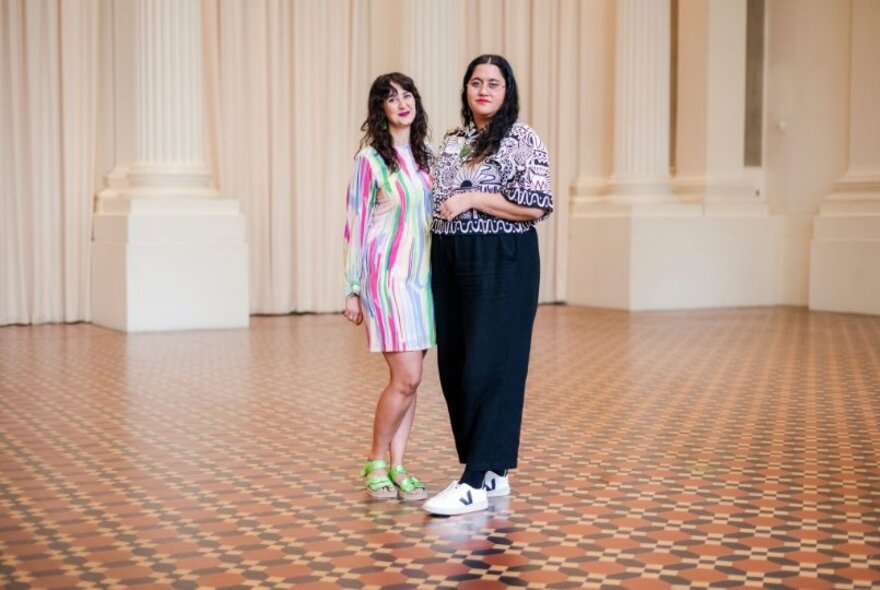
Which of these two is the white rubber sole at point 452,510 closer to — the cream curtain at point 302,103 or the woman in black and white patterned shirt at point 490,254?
the woman in black and white patterned shirt at point 490,254

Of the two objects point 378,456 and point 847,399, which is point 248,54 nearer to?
point 847,399

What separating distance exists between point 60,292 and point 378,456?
8.23 meters

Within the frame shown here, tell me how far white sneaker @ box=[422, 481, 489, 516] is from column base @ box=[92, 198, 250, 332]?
706 cm

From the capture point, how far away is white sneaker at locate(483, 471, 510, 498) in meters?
4.77

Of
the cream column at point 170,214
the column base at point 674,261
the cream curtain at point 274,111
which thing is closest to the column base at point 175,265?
the cream column at point 170,214

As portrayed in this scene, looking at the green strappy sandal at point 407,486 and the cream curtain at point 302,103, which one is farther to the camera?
the cream curtain at point 302,103

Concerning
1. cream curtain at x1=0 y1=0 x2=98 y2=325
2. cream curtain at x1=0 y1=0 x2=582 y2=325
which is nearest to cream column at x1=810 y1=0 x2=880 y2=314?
cream curtain at x1=0 y1=0 x2=582 y2=325

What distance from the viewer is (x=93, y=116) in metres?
12.3

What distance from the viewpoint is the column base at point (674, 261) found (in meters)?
13.6

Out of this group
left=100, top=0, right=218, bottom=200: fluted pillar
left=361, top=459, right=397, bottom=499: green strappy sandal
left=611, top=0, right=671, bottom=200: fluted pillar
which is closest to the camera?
left=361, top=459, right=397, bottom=499: green strappy sandal

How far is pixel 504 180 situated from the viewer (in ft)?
14.5

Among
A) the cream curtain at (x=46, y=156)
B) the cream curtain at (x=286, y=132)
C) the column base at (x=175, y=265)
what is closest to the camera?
the column base at (x=175, y=265)

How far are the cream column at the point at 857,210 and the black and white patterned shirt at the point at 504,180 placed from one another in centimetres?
947

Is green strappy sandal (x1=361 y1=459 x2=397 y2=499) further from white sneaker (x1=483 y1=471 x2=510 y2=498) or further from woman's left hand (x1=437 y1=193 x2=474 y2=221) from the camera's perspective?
woman's left hand (x1=437 y1=193 x2=474 y2=221)
